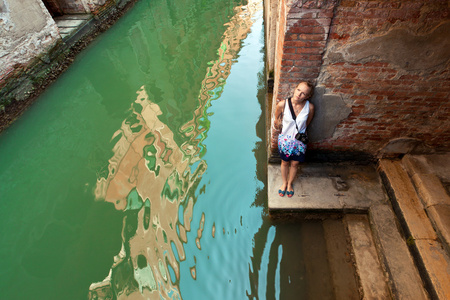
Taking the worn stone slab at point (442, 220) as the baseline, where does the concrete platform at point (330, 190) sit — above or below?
above

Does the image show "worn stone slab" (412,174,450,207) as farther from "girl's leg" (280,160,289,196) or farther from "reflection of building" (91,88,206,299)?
"reflection of building" (91,88,206,299)

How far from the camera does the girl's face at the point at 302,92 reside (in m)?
2.56

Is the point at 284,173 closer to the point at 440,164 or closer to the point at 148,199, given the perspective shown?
the point at 440,164

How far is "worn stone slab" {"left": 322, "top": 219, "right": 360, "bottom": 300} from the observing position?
2514mm

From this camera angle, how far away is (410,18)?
217 cm

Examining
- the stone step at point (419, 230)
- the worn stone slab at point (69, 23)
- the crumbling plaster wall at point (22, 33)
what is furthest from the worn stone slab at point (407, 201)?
the worn stone slab at point (69, 23)

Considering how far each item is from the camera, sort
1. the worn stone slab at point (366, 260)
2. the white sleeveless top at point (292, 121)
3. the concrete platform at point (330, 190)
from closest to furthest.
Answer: the worn stone slab at point (366, 260) → the white sleeveless top at point (292, 121) → the concrete platform at point (330, 190)

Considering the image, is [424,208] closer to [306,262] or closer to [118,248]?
[306,262]

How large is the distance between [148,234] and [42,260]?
1.34 meters

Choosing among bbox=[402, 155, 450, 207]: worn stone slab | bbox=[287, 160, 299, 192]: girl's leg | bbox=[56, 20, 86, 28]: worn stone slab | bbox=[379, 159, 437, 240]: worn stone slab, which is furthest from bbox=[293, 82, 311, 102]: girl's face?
bbox=[56, 20, 86, 28]: worn stone slab

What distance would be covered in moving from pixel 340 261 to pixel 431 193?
1184 millimetres

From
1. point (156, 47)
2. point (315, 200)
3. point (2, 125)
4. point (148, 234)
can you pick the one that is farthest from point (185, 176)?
point (156, 47)

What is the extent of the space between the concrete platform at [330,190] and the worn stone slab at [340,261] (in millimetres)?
211

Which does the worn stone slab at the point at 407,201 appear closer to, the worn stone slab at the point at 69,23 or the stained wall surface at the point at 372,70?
the stained wall surface at the point at 372,70
